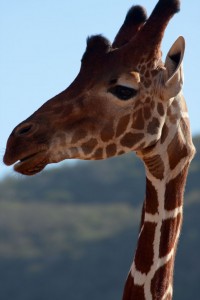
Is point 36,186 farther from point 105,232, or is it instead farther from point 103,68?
point 103,68

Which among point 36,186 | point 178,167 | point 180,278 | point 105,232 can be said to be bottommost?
point 178,167

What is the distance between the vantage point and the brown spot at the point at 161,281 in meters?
12.2

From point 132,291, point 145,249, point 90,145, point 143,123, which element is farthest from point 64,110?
point 132,291

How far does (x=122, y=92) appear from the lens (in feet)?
40.9

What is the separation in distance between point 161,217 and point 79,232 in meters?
125

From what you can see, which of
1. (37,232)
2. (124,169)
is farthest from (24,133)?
(124,169)

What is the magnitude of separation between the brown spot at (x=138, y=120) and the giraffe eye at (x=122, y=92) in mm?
151

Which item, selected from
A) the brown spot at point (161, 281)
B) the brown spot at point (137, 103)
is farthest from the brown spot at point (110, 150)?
the brown spot at point (161, 281)

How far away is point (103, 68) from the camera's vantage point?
12.5 m

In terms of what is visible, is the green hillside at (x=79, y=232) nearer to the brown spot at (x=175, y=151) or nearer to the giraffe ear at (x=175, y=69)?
the brown spot at (x=175, y=151)

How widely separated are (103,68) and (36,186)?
472 ft

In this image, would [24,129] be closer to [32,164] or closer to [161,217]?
[32,164]

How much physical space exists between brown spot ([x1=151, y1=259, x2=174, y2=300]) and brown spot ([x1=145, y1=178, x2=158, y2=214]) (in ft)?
1.48

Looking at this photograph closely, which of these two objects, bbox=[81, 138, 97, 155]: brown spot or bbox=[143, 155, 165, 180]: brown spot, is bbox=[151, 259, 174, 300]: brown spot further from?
bbox=[81, 138, 97, 155]: brown spot
